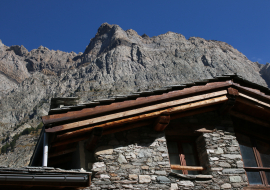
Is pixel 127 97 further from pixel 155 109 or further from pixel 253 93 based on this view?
pixel 253 93

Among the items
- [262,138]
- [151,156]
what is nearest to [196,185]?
[151,156]

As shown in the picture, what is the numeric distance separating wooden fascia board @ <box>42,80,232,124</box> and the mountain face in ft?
156

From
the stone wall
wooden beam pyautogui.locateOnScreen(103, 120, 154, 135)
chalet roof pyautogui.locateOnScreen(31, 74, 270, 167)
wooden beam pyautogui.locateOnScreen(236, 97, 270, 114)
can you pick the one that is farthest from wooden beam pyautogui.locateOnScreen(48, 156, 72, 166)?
wooden beam pyautogui.locateOnScreen(236, 97, 270, 114)

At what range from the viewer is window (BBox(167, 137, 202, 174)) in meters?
5.29

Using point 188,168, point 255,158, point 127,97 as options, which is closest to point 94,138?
point 127,97

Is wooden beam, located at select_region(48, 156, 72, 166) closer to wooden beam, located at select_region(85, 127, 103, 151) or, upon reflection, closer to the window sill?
wooden beam, located at select_region(85, 127, 103, 151)

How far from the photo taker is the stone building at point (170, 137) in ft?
14.9

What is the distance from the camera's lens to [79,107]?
14.4ft

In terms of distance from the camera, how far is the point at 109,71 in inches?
2891

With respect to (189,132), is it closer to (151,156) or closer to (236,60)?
(151,156)

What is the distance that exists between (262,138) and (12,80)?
86112 millimetres

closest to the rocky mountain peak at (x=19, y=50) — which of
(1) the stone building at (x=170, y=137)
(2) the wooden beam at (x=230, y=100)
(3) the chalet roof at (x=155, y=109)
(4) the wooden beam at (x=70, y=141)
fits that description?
(1) the stone building at (x=170, y=137)

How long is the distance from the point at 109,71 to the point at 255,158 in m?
68.9

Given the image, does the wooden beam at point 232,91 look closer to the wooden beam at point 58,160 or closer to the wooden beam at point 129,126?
the wooden beam at point 129,126
